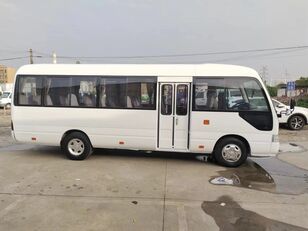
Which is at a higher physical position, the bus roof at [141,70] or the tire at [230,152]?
the bus roof at [141,70]

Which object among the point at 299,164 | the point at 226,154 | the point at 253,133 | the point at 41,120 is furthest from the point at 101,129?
the point at 299,164

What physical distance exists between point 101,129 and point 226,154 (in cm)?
322

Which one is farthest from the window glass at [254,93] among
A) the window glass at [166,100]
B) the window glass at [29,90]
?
the window glass at [29,90]

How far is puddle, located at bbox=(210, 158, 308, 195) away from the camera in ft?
21.4

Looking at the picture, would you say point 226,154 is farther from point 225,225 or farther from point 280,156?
point 225,225

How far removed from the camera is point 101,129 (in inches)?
331

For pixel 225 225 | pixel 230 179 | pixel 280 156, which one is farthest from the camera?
pixel 280 156

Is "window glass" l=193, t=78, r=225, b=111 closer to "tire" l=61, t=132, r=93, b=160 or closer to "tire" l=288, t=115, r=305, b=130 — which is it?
"tire" l=61, t=132, r=93, b=160

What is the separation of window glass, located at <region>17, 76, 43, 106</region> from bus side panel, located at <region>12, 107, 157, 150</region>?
0.19 metres

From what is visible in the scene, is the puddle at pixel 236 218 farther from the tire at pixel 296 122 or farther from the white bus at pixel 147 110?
the tire at pixel 296 122

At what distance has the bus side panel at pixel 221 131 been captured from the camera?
782cm

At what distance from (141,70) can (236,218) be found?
14.9 ft

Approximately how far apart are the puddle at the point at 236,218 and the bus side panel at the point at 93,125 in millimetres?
3046

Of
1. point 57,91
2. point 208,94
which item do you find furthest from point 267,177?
point 57,91
